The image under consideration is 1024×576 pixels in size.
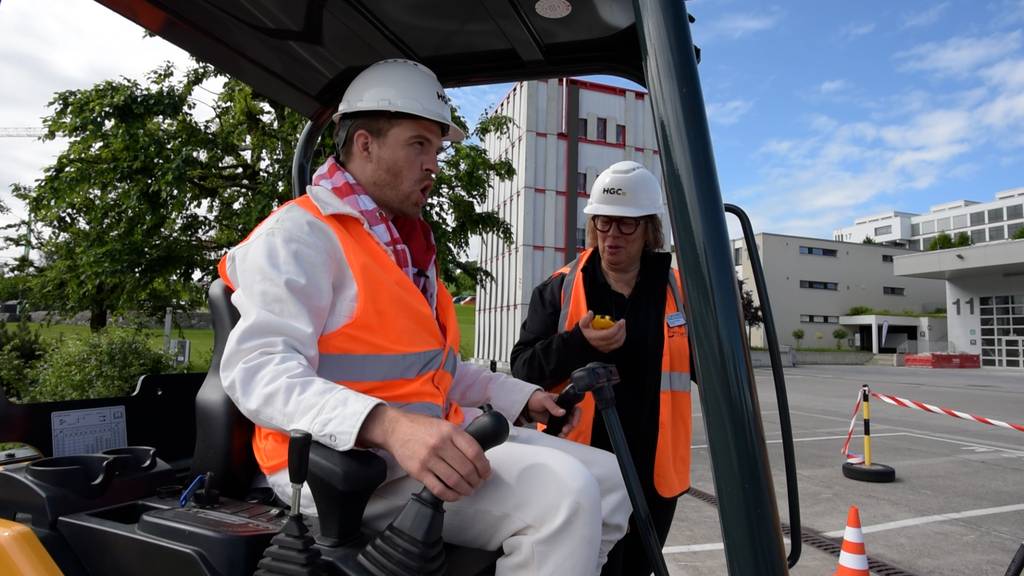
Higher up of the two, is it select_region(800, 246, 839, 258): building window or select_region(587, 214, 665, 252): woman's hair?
select_region(800, 246, 839, 258): building window

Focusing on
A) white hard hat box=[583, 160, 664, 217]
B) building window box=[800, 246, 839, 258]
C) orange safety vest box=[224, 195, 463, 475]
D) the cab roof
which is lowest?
orange safety vest box=[224, 195, 463, 475]

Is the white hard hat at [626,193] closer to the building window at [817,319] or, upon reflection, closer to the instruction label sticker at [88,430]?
the instruction label sticker at [88,430]

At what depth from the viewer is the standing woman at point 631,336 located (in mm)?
2674

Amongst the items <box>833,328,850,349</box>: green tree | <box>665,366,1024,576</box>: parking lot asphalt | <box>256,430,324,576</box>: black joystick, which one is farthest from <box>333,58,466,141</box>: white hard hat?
<box>833,328,850,349</box>: green tree

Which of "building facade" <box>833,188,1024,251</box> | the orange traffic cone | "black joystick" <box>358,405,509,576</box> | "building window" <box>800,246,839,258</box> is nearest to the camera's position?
"black joystick" <box>358,405,509,576</box>

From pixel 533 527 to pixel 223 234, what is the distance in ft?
30.0

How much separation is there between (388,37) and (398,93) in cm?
45

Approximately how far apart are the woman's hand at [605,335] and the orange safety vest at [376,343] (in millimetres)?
962

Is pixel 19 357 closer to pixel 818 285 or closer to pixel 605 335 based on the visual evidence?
pixel 605 335

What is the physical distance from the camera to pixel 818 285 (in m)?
54.6

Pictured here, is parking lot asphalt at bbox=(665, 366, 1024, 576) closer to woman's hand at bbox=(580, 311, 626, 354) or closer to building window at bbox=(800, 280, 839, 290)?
woman's hand at bbox=(580, 311, 626, 354)

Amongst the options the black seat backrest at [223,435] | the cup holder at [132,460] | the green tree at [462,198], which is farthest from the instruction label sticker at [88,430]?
the green tree at [462,198]

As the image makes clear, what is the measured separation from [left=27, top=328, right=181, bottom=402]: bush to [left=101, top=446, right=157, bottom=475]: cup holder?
6.65 m

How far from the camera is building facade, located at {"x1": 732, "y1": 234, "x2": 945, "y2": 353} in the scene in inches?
2072
